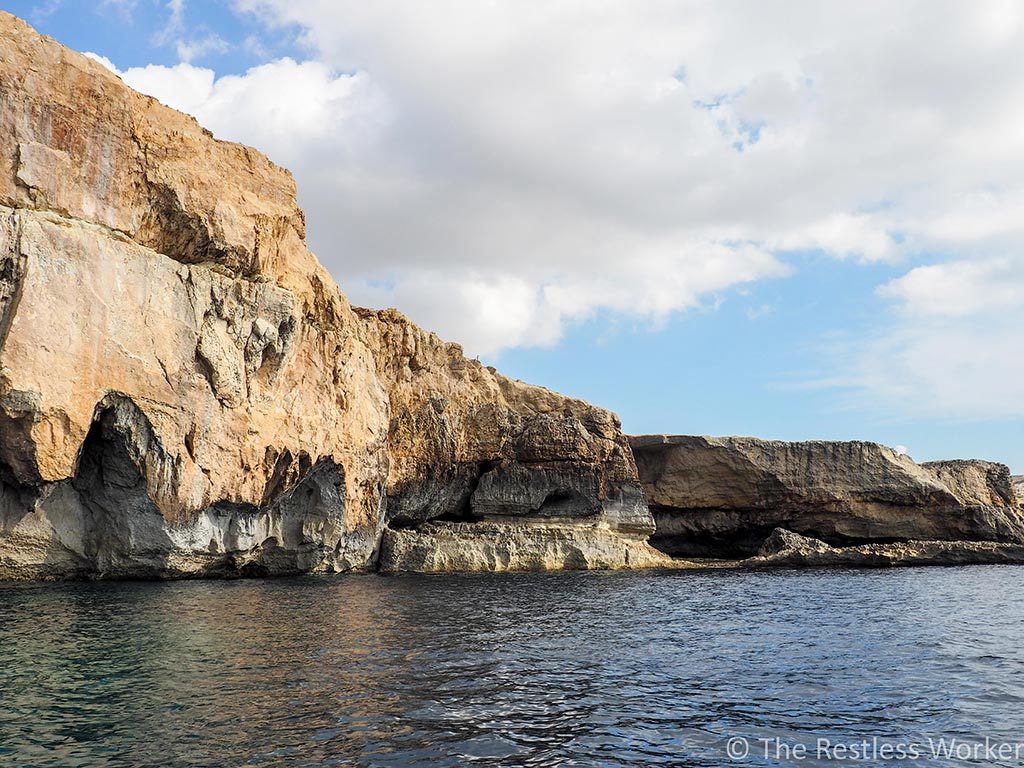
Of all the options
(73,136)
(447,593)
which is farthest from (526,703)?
(73,136)

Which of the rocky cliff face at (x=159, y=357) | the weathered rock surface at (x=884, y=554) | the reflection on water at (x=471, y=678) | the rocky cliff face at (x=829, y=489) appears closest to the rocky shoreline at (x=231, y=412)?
the rocky cliff face at (x=159, y=357)

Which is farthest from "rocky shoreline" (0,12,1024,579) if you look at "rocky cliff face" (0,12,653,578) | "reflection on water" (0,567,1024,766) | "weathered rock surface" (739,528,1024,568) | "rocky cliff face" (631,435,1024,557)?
"reflection on water" (0,567,1024,766)

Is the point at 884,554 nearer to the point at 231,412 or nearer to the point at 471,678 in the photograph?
the point at 231,412

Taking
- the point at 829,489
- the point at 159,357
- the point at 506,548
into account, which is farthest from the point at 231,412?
the point at 829,489

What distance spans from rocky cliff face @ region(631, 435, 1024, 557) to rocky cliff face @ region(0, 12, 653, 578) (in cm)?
3007

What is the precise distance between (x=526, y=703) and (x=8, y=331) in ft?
80.2

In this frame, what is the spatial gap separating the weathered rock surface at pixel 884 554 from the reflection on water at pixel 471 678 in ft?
93.6

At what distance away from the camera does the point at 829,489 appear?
6538 centimetres

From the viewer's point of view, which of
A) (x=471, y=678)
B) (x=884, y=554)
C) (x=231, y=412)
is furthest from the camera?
(x=884, y=554)

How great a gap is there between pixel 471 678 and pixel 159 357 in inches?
915

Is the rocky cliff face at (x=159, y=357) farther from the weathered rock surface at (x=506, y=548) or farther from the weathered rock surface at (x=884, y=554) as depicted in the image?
the weathered rock surface at (x=884, y=554)

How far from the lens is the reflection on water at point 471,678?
11.6 meters

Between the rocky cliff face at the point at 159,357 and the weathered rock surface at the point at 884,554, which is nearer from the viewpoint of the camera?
the rocky cliff face at the point at 159,357

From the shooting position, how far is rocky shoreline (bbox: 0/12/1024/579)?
1160 inches
